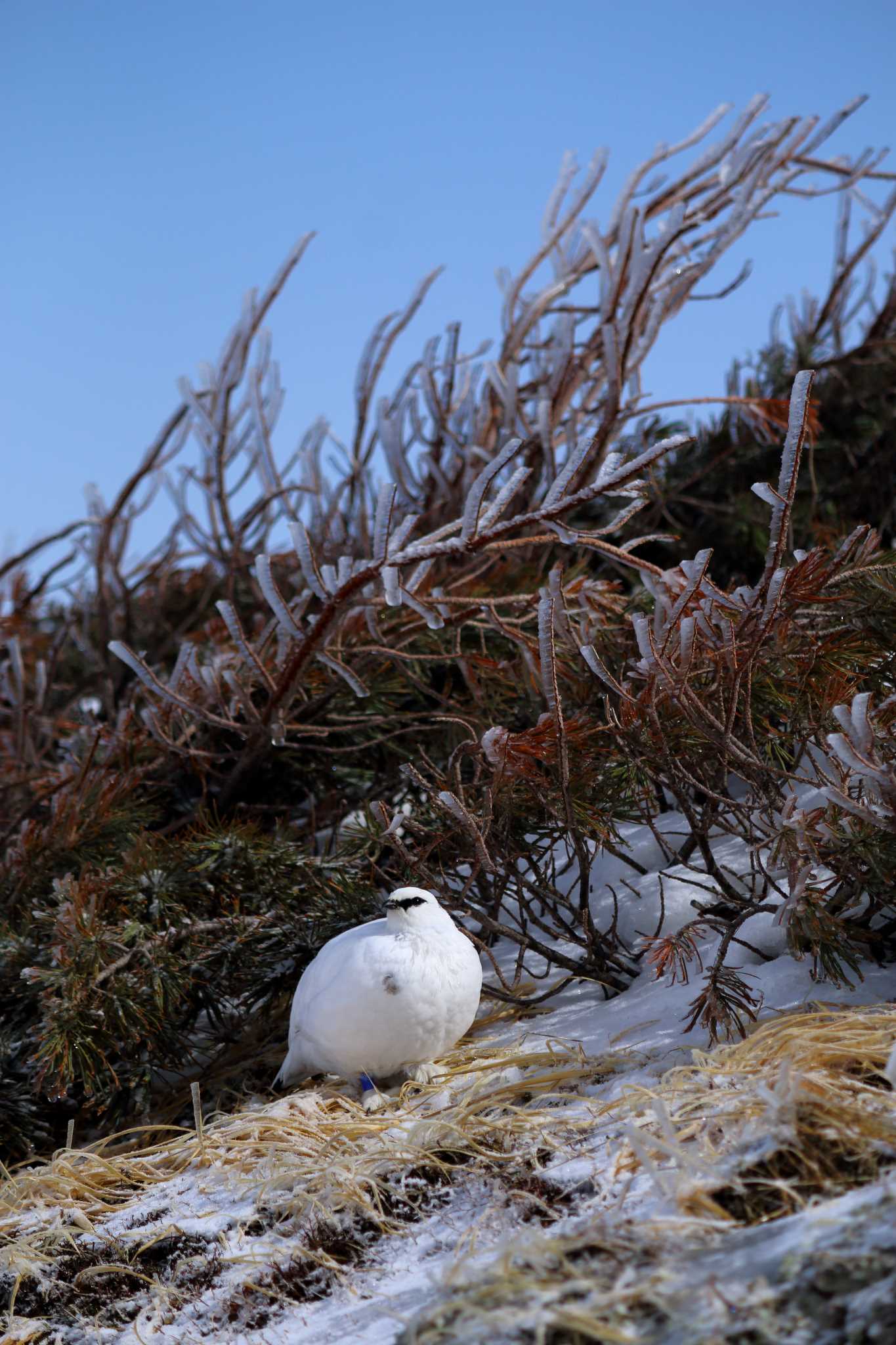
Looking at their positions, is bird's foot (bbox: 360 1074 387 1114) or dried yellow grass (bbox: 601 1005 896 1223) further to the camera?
bird's foot (bbox: 360 1074 387 1114)

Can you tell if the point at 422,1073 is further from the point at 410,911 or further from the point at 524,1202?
the point at 524,1202

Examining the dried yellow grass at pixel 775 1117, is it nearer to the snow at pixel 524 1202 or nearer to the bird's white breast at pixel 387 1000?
the snow at pixel 524 1202

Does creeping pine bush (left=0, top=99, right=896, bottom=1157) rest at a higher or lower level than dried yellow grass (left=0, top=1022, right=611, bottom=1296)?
higher

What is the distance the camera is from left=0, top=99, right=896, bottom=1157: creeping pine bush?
2053 millimetres

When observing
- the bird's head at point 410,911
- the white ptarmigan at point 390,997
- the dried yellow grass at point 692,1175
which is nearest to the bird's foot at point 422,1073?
the white ptarmigan at point 390,997

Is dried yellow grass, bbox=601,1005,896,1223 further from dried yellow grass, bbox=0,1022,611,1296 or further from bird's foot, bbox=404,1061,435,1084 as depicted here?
bird's foot, bbox=404,1061,435,1084

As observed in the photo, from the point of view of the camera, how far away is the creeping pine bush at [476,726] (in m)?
2.05

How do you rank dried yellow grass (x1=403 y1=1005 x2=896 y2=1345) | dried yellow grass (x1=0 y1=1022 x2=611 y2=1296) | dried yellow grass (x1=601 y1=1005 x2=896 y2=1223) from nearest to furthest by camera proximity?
dried yellow grass (x1=403 y1=1005 x2=896 y2=1345), dried yellow grass (x1=601 y1=1005 x2=896 y2=1223), dried yellow grass (x1=0 y1=1022 x2=611 y2=1296)

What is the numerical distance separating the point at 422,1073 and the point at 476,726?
96cm

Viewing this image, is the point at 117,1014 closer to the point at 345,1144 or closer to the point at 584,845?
the point at 345,1144

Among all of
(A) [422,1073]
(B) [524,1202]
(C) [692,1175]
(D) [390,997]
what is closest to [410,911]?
(D) [390,997]

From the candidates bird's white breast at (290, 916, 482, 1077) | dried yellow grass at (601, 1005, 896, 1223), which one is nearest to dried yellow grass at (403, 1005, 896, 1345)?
dried yellow grass at (601, 1005, 896, 1223)

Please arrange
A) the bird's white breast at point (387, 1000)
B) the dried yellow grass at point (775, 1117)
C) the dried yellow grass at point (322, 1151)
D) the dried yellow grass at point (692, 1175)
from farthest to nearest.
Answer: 1. the bird's white breast at point (387, 1000)
2. the dried yellow grass at point (322, 1151)
3. the dried yellow grass at point (775, 1117)
4. the dried yellow grass at point (692, 1175)

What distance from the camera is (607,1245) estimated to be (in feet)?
3.93
